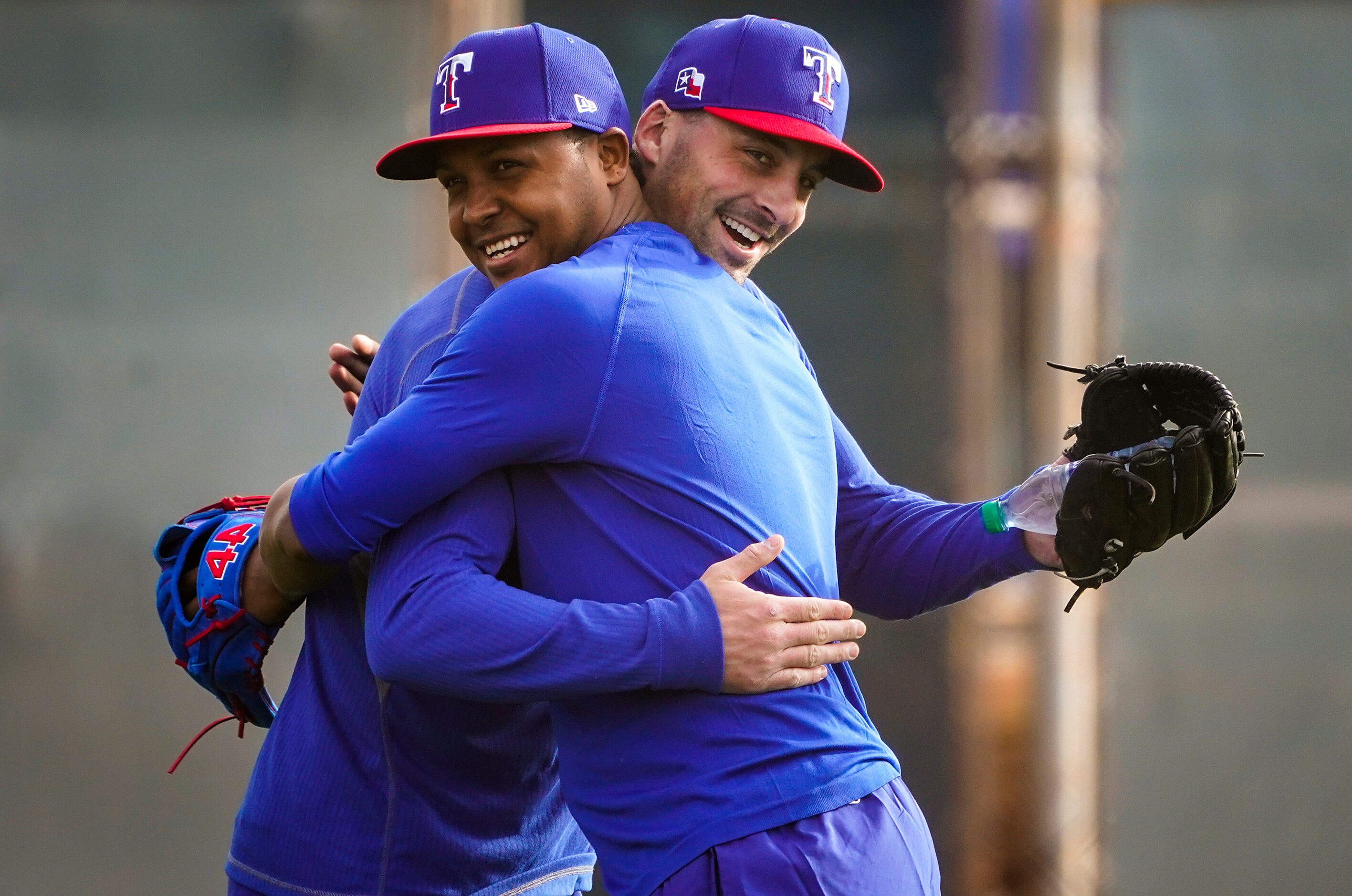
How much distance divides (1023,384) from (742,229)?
94.2 inches

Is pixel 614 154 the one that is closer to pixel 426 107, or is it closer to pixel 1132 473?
pixel 1132 473

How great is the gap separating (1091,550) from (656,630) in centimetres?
62

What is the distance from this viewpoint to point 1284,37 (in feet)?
13.2

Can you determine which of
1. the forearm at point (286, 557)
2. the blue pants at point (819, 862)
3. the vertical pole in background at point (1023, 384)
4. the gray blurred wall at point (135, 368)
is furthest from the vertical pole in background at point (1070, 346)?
the forearm at point (286, 557)

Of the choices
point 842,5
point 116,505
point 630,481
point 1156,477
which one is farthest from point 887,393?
point 630,481

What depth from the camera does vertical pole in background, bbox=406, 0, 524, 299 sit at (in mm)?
4027

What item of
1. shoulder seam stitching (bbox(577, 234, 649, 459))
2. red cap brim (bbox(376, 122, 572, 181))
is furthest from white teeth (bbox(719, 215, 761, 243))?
shoulder seam stitching (bbox(577, 234, 649, 459))

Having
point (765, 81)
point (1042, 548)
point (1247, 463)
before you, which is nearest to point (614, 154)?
point (765, 81)

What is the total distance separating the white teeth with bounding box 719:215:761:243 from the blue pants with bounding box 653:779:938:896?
707 millimetres

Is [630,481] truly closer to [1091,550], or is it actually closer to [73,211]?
[1091,550]

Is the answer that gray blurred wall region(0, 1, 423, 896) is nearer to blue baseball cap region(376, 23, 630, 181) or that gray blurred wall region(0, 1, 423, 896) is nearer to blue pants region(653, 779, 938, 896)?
blue baseball cap region(376, 23, 630, 181)

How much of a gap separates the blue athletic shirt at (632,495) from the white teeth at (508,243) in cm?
23

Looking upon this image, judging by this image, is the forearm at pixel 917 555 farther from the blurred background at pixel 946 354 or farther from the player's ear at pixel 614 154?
the blurred background at pixel 946 354

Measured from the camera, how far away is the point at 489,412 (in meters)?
1.44
